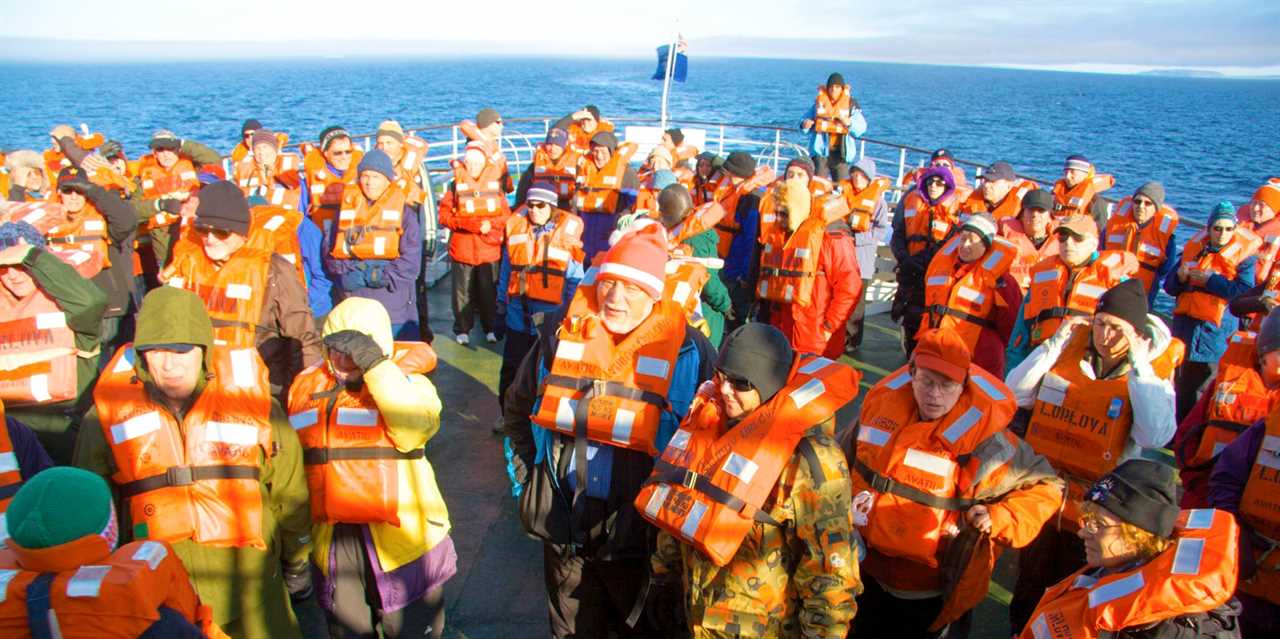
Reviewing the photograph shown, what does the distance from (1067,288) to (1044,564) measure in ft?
5.95

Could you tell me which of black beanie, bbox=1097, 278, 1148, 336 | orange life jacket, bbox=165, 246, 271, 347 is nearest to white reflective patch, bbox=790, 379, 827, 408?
black beanie, bbox=1097, 278, 1148, 336

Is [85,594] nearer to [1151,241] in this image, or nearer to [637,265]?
[637,265]

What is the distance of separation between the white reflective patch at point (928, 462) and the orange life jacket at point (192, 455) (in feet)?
7.39

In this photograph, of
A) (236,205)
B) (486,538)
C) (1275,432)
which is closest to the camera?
(1275,432)

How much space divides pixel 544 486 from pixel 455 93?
93.8 meters

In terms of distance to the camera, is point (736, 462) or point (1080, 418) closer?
point (736, 462)

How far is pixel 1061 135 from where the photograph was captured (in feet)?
214

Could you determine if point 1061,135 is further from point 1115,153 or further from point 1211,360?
point 1211,360

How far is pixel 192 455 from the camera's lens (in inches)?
105

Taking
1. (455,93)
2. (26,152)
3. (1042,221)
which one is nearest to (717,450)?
(1042,221)

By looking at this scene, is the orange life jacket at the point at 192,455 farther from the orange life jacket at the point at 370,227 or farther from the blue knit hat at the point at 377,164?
the blue knit hat at the point at 377,164

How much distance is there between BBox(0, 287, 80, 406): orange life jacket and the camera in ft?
11.6

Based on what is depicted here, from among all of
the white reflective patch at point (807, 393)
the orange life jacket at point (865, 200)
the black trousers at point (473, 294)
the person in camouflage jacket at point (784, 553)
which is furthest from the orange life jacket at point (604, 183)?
the white reflective patch at point (807, 393)

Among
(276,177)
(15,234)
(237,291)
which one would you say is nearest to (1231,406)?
(237,291)
